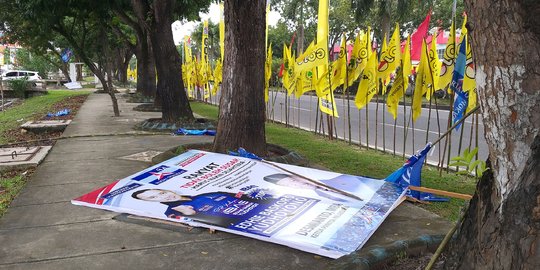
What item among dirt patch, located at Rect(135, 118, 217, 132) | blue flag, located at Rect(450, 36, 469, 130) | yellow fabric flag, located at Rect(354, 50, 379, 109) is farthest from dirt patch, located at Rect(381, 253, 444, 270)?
dirt patch, located at Rect(135, 118, 217, 132)

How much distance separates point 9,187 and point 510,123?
212 inches

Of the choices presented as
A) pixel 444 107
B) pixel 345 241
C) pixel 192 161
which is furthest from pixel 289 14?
pixel 345 241

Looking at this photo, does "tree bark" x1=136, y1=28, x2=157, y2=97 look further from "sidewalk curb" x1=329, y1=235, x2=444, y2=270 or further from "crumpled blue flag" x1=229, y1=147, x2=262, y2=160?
"sidewalk curb" x1=329, y1=235, x2=444, y2=270

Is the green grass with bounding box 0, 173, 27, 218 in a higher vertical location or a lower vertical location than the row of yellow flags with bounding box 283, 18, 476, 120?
lower

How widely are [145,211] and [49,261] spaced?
1.06m

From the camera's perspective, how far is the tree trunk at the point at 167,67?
11273mm

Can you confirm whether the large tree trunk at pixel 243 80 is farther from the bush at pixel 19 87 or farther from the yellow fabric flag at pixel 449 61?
the bush at pixel 19 87

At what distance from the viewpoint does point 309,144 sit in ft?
30.1

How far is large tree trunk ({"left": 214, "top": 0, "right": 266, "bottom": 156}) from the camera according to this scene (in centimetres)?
628

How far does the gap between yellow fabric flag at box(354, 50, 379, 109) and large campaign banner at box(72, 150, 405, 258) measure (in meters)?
3.50

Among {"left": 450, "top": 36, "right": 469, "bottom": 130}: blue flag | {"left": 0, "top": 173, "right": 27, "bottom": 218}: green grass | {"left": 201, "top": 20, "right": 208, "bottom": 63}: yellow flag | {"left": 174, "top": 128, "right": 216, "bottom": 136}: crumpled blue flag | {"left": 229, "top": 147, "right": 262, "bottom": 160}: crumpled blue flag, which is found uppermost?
{"left": 201, "top": 20, "right": 208, "bottom": 63}: yellow flag

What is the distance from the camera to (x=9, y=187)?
17.5 feet

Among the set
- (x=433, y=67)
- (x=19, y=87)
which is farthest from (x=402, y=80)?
(x=19, y=87)

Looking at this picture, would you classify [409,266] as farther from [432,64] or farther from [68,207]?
[432,64]
